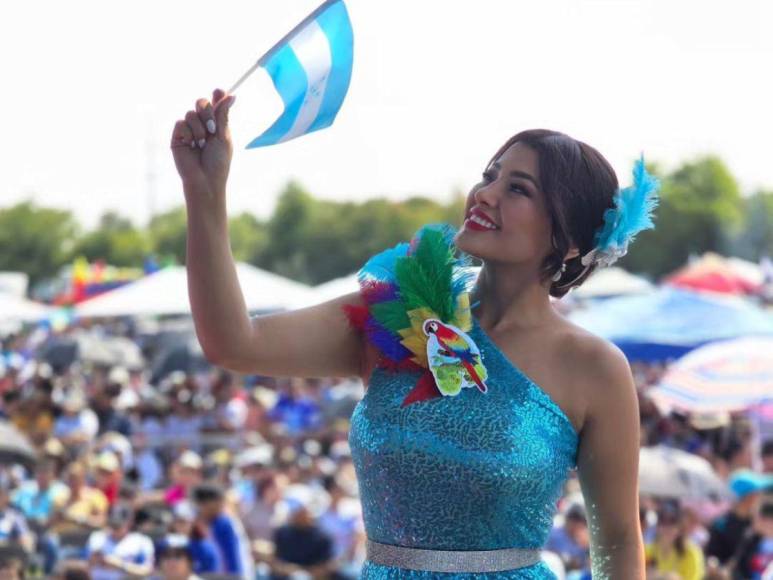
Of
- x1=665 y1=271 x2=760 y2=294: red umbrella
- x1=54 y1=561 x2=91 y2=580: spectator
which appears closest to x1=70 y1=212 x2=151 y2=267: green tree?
x1=665 y1=271 x2=760 y2=294: red umbrella

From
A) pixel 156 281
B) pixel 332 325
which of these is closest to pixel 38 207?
pixel 156 281

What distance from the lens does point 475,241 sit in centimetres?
224

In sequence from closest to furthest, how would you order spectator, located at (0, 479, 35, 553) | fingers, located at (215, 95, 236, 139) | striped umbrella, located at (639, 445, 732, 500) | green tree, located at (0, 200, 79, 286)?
fingers, located at (215, 95, 236, 139) → spectator, located at (0, 479, 35, 553) → striped umbrella, located at (639, 445, 732, 500) → green tree, located at (0, 200, 79, 286)

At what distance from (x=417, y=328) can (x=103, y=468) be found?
913 cm

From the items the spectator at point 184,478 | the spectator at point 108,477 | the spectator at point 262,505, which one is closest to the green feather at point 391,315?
the spectator at point 184,478

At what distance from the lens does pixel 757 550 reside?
21.9 feet

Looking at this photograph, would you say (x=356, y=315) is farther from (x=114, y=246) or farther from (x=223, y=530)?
(x=114, y=246)

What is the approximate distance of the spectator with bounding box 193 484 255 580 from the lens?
26.0 ft

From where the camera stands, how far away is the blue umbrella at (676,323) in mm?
12305

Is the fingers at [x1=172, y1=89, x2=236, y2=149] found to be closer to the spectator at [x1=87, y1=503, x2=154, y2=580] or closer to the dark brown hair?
the dark brown hair

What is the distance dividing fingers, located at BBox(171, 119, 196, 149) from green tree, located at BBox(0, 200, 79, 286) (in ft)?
261

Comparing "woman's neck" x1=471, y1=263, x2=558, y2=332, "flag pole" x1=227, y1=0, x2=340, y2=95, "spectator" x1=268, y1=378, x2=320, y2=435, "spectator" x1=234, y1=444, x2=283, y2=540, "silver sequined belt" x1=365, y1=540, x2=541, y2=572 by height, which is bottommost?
"spectator" x1=268, y1=378, x2=320, y2=435

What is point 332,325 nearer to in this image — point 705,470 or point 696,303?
point 705,470

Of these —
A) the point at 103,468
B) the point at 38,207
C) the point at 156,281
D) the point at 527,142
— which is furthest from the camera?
the point at 38,207
